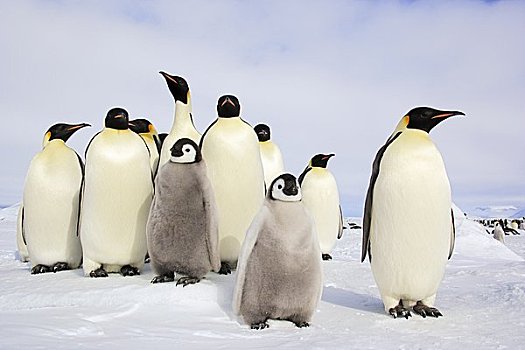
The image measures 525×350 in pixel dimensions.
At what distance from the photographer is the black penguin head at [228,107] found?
530cm

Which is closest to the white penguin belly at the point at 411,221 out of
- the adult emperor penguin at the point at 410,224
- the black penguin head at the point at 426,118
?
the adult emperor penguin at the point at 410,224

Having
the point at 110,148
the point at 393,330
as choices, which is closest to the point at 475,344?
the point at 393,330

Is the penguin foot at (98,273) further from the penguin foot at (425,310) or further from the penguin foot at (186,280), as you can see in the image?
the penguin foot at (425,310)

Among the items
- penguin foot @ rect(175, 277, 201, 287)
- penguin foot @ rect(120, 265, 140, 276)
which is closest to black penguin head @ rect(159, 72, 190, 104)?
penguin foot @ rect(120, 265, 140, 276)

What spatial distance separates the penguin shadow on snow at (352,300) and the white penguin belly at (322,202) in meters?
3.11

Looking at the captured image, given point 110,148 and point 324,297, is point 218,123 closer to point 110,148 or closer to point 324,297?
point 110,148

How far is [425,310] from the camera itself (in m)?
4.32

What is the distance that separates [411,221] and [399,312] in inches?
27.7

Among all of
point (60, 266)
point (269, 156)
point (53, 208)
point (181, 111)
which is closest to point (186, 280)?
point (60, 266)

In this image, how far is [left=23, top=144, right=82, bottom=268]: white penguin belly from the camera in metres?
5.73

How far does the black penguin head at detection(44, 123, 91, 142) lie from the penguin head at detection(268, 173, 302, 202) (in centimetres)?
300

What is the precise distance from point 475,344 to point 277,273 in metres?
1.30

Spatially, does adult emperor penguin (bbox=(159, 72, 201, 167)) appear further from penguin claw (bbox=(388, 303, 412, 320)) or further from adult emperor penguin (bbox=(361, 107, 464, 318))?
penguin claw (bbox=(388, 303, 412, 320))

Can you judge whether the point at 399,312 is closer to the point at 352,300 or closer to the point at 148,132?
the point at 352,300
